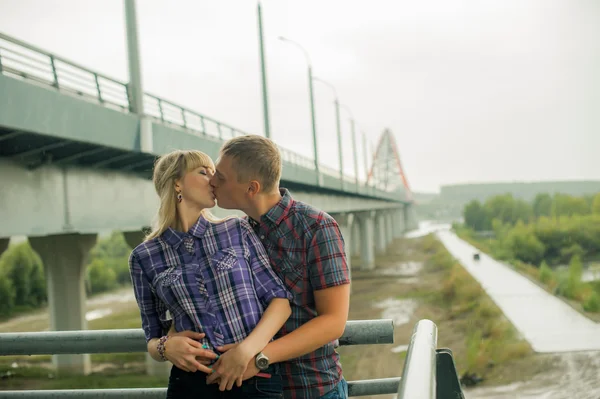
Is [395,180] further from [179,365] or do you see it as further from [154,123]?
[179,365]

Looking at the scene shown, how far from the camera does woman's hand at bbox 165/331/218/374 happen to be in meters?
2.03

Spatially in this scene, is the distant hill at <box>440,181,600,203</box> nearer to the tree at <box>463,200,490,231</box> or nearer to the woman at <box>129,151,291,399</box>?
the tree at <box>463,200,490,231</box>

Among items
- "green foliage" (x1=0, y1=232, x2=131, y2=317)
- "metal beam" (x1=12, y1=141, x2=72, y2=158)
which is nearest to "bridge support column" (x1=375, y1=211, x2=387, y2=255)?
"green foliage" (x1=0, y1=232, x2=131, y2=317)

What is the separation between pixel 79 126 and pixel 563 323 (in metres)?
17.3

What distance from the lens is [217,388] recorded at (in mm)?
2086

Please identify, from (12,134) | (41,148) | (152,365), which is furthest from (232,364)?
(152,365)

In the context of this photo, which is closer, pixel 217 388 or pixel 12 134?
pixel 217 388

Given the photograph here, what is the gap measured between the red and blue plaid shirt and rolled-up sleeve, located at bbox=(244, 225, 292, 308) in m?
0.05

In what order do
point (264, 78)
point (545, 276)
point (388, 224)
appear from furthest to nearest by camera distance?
point (388, 224), point (545, 276), point (264, 78)

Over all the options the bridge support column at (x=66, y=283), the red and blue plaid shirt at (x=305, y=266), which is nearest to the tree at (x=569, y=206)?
the bridge support column at (x=66, y=283)

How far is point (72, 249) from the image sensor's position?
1964 centimetres

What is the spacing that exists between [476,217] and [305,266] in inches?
4092

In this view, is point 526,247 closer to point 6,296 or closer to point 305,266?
point 6,296

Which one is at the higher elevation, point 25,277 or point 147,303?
point 147,303
